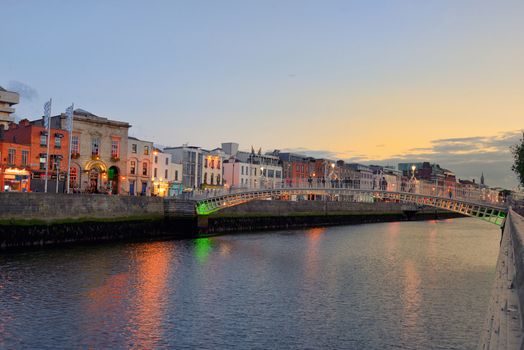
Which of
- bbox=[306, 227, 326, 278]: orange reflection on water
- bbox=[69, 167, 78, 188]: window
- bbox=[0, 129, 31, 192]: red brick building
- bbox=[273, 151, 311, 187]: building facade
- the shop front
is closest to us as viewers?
bbox=[306, 227, 326, 278]: orange reflection on water

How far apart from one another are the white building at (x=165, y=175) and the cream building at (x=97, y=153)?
31.1 ft

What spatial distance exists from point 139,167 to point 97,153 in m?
8.75

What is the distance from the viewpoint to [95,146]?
231 feet

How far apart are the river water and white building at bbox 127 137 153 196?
109 feet

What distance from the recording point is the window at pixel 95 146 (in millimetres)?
70031

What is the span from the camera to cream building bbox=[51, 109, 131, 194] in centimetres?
6825

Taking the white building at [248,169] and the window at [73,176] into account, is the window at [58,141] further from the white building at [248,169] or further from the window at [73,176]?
the white building at [248,169]

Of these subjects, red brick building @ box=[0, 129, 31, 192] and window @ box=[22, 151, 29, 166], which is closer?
red brick building @ box=[0, 129, 31, 192]

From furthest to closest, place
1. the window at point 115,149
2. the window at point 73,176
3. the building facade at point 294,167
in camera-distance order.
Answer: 1. the building facade at point 294,167
2. the window at point 115,149
3. the window at point 73,176

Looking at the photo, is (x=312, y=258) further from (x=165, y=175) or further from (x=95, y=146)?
(x=165, y=175)

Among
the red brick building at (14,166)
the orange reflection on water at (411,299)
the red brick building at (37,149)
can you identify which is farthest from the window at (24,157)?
the orange reflection on water at (411,299)

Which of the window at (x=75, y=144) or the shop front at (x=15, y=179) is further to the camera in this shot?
the window at (x=75, y=144)

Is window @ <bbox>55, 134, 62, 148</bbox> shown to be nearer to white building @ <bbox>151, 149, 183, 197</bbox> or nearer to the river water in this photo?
white building @ <bbox>151, 149, 183, 197</bbox>

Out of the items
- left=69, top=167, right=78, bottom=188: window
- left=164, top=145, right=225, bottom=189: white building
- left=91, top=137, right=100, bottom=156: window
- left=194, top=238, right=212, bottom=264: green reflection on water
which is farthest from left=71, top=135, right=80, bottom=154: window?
left=164, top=145, right=225, bottom=189: white building
